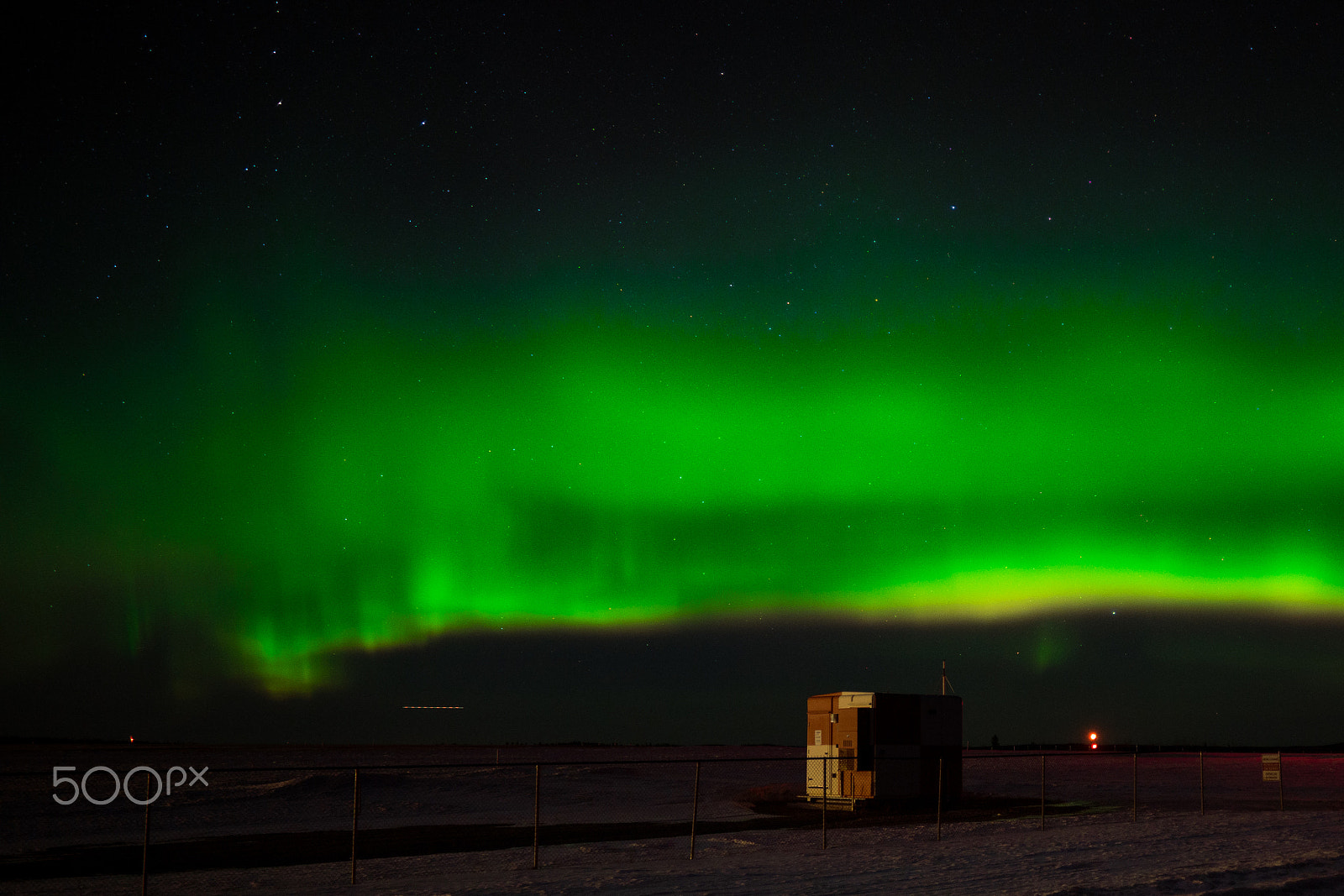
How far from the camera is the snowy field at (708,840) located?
14.3 meters

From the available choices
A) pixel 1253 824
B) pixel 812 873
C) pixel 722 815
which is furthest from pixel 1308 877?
pixel 722 815

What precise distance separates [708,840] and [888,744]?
10748 millimetres

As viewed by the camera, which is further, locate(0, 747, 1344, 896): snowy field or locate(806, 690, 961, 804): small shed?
locate(806, 690, 961, 804): small shed

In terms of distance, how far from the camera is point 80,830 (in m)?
26.3

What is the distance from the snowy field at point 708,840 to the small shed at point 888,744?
1.53m

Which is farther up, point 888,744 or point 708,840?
point 888,744

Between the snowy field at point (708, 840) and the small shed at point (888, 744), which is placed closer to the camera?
the snowy field at point (708, 840)

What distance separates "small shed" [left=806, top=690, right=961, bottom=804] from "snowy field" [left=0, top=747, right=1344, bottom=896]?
153 cm

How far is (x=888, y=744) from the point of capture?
3030cm

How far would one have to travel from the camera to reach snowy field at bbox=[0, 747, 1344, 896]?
1427cm

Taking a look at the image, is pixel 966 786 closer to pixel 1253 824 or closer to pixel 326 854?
pixel 1253 824

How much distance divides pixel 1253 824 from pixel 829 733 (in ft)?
41.1

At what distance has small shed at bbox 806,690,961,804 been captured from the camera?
29.9m

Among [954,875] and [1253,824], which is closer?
[954,875]
